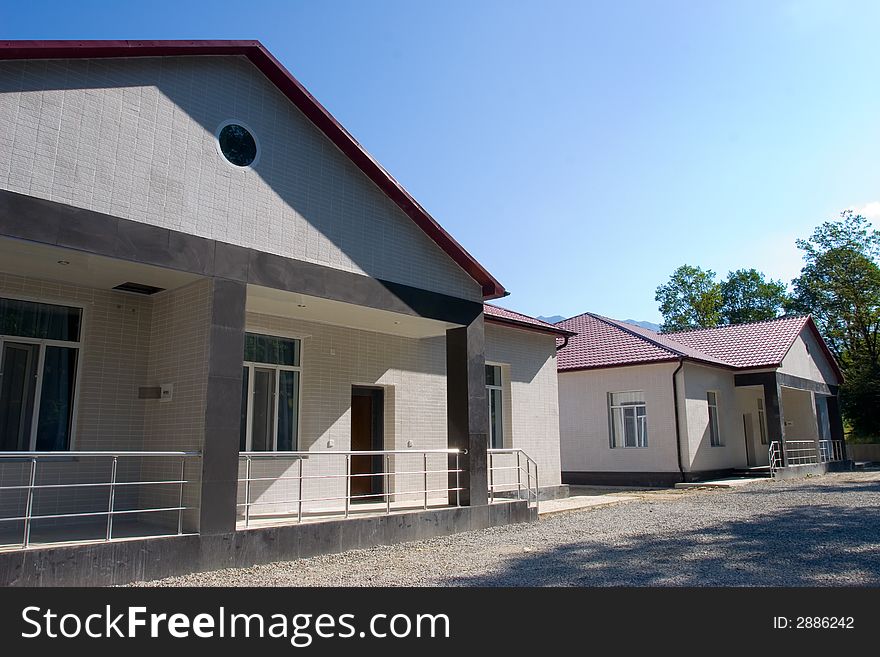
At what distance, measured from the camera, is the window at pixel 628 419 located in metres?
20.4

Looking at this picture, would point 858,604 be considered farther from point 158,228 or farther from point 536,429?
point 536,429

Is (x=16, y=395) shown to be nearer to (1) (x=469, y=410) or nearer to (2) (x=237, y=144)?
(2) (x=237, y=144)

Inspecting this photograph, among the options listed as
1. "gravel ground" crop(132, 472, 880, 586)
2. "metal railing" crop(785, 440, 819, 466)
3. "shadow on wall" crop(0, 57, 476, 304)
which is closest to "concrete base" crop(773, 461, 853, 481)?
"metal railing" crop(785, 440, 819, 466)

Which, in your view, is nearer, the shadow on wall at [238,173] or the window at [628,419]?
the shadow on wall at [238,173]

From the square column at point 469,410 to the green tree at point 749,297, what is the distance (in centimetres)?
4679

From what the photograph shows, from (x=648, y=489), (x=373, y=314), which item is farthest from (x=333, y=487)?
(x=648, y=489)

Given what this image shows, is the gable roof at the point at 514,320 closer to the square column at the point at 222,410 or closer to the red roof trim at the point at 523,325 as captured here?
the red roof trim at the point at 523,325

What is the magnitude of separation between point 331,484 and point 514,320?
18.6 feet

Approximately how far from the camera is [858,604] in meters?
5.68

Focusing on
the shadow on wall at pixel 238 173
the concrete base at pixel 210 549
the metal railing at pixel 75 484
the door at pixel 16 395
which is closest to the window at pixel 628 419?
the concrete base at pixel 210 549

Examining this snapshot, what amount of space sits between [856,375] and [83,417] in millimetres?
34744

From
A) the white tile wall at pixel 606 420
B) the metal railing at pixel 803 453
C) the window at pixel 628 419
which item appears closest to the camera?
the white tile wall at pixel 606 420

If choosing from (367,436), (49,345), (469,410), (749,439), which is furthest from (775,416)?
(49,345)

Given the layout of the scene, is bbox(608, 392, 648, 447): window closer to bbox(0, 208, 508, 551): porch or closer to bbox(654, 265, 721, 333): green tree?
bbox(0, 208, 508, 551): porch
